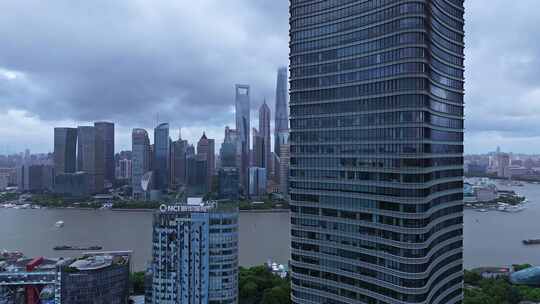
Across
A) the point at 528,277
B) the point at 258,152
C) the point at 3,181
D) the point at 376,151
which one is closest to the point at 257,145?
the point at 258,152

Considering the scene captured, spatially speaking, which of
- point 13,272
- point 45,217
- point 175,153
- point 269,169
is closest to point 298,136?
point 13,272

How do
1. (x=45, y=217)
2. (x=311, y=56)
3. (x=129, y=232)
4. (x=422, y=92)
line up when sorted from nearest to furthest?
(x=422, y=92) < (x=311, y=56) < (x=129, y=232) < (x=45, y=217)

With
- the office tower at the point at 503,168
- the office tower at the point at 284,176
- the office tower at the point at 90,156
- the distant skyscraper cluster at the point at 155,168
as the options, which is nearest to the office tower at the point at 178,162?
the distant skyscraper cluster at the point at 155,168

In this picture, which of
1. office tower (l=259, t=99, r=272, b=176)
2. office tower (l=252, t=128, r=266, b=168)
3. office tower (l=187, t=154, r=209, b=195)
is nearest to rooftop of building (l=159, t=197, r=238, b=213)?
office tower (l=187, t=154, r=209, b=195)

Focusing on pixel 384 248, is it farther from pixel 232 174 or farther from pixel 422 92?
pixel 232 174

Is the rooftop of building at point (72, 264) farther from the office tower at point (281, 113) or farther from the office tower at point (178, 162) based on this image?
the office tower at point (281, 113)
